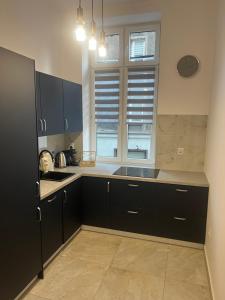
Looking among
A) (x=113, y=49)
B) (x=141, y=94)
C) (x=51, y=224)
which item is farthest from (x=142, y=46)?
(x=51, y=224)

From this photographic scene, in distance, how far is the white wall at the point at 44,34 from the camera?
2.27 meters

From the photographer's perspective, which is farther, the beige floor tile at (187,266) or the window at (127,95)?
the window at (127,95)

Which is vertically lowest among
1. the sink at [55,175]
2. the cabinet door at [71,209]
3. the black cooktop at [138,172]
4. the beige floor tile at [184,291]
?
the beige floor tile at [184,291]

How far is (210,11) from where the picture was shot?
2713 mm

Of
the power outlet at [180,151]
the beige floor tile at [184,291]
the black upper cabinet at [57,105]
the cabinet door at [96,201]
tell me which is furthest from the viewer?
the power outlet at [180,151]

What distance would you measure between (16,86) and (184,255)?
247cm

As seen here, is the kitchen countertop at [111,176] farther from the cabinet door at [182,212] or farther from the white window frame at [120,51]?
the white window frame at [120,51]

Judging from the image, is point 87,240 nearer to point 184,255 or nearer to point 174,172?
point 184,255

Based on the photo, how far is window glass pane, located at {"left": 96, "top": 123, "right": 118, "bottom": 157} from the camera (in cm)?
362

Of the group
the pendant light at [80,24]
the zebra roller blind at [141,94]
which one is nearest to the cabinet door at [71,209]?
the zebra roller blind at [141,94]

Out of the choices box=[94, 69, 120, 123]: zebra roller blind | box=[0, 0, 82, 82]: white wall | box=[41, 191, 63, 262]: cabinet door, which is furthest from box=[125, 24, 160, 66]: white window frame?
box=[41, 191, 63, 262]: cabinet door

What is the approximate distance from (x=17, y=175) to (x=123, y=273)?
146 cm

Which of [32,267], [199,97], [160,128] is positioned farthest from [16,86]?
[199,97]

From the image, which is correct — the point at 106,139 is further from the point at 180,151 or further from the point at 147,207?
the point at 147,207
